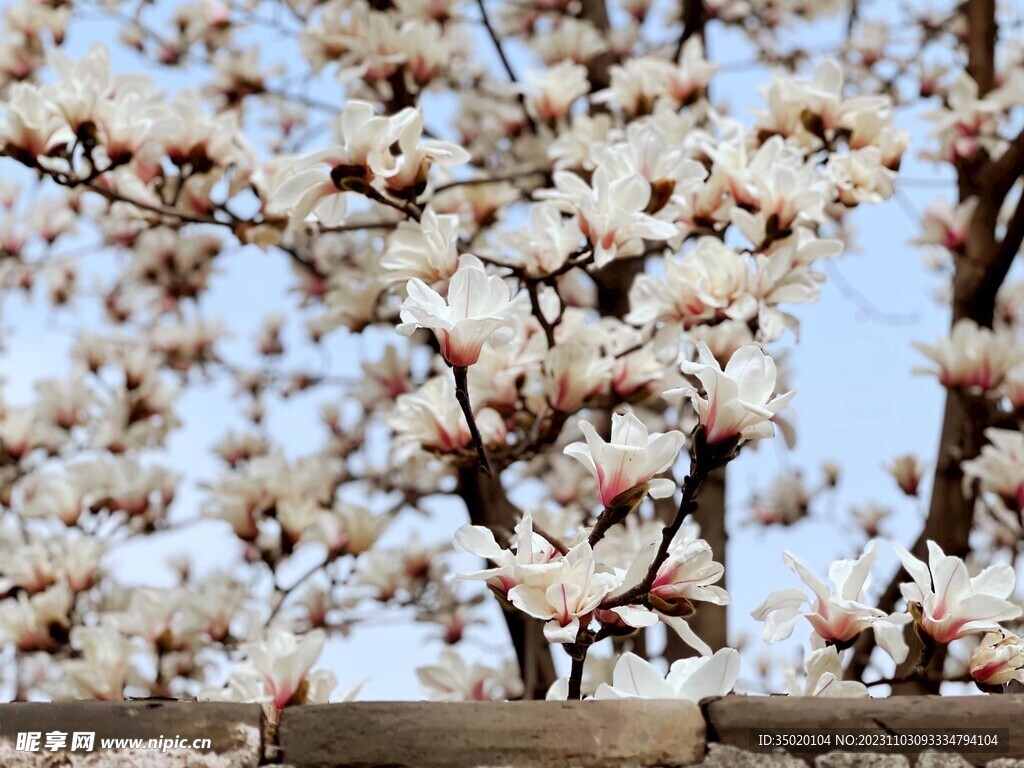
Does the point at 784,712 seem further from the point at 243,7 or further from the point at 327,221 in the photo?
the point at 243,7

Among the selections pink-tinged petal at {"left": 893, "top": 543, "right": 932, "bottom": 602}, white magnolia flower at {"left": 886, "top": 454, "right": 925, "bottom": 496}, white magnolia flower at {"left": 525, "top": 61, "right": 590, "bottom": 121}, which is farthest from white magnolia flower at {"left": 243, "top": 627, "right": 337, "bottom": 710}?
white magnolia flower at {"left": 886, "top": 454, "right": 925, "bottom": 496}

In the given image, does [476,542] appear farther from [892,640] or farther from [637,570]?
[892,640]

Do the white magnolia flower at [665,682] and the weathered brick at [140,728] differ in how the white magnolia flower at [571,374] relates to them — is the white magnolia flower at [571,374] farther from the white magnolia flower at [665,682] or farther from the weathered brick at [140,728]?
the weathered brick at [140,728]

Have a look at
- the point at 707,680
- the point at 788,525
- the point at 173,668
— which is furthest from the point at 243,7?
the point at 707,680

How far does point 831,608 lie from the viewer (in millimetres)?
1240

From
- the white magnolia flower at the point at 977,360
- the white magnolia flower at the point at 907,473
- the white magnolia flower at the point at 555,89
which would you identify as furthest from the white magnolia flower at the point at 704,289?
the white magnolia flower at the point at 907,473

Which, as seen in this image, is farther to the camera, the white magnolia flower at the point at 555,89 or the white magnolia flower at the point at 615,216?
the white magnolia flower at the point at 555,89

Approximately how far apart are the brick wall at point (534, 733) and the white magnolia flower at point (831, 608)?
0.32 feet

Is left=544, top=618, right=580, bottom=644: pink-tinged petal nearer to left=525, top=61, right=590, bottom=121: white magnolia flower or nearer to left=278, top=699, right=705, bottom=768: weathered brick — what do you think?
left=278, top=699, right=705, bottom=768: weathered brick

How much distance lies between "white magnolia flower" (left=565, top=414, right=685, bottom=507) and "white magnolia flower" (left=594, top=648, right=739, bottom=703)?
197 mm

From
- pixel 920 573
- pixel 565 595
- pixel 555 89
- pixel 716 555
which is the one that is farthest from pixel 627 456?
pixel 716 555

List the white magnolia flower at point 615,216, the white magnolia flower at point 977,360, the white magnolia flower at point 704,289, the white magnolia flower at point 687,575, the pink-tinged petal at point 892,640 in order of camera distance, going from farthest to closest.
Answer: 1. the white magnolia flower at point 977,360
2. the white magnolia flower at point 704,289
3. the white magnolia flower at point 615,216
4. the pink-tinged petal at point 892,640
5. the white magnolia flower at point 687,575

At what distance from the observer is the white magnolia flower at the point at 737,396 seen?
1.07m

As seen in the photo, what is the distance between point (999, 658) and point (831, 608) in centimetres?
20
